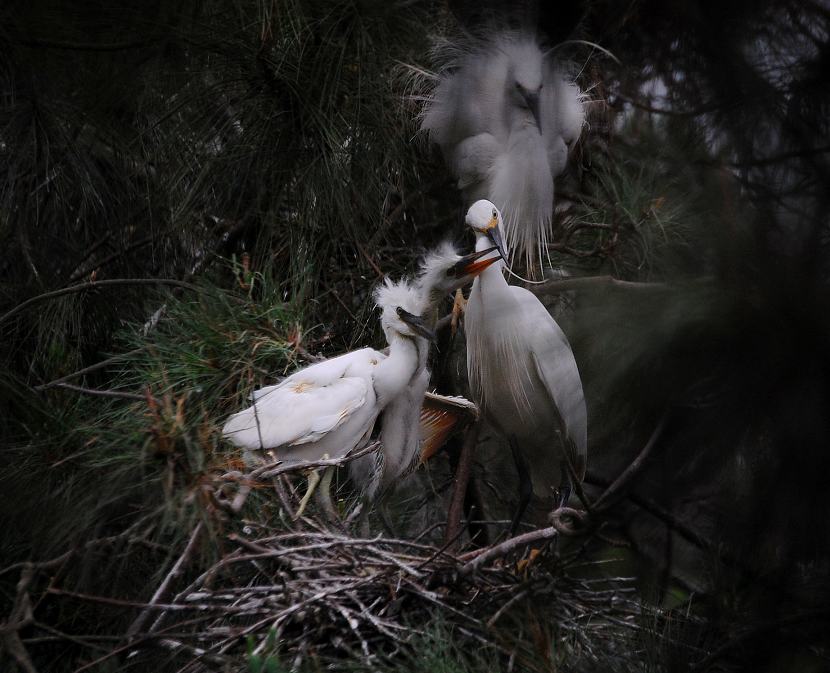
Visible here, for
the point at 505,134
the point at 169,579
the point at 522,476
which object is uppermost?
the point at 505,134

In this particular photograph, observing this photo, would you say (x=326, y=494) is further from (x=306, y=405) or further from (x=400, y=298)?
(x=400, y=298)

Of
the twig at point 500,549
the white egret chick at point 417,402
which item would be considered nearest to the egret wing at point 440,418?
the white egret chick at point 417,402

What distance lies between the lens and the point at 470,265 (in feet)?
4.87

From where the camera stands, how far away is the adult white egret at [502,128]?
4.61 feet

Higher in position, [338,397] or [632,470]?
[632,470]

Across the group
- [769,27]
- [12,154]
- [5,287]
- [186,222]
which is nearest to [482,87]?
[186,222]

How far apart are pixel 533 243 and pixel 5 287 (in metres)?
1.04

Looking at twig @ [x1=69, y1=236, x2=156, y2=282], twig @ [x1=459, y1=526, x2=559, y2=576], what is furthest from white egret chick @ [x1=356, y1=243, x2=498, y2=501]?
twig @ [x1=69, y1=236, x2=156, y2=282]

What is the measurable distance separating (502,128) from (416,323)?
47cm

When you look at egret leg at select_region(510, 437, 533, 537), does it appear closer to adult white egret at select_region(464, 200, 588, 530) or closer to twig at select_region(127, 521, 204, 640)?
adult white egret at select_region(464, 200, 588, 530)

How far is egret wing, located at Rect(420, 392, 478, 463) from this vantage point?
1653 millimetres

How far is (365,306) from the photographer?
1.70m

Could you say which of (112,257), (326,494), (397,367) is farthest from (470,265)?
(112,257)

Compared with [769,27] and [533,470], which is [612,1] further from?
[533,470]
